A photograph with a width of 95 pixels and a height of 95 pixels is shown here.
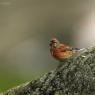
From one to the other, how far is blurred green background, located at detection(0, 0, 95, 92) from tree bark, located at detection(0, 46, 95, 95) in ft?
37.4

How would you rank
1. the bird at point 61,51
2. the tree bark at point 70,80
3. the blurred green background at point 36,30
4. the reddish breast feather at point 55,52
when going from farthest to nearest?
the blurred green background at point 36,30, the reddish breast feather at point 55,52, the bird at point 61,51, the tree bark at point 70,80

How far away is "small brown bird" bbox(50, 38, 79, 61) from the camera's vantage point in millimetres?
8859

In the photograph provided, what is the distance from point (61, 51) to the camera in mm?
9344

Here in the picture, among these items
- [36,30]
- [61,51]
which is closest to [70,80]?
[61,51]

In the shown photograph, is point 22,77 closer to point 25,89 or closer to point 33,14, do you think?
point 33,14

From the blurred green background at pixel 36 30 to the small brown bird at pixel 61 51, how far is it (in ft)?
31.7

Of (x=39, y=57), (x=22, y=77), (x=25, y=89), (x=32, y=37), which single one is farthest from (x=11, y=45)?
(x=25, y=89)

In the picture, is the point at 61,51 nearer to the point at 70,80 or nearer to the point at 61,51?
the point at 61,51

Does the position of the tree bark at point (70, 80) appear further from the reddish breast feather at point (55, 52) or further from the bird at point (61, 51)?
the reddish breast feather at point (55, 52)

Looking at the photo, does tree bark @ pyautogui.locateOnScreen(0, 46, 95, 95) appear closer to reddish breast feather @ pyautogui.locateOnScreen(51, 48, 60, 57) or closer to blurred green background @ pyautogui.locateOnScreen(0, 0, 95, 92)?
reddish breast feather @ pyautogui.locateOnScreen(51, 48, 60, 57)

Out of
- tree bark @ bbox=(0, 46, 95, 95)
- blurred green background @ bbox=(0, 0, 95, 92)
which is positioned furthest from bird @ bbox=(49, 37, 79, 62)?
blurred green background @ bbox=(0, 0, 95, 92)

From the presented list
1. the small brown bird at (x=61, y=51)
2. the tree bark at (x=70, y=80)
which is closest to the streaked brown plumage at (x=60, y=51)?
the small brown bird at (x=61, y=51)

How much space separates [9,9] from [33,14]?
1073 millimetres

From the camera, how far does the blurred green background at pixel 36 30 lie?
2183 centimetres
